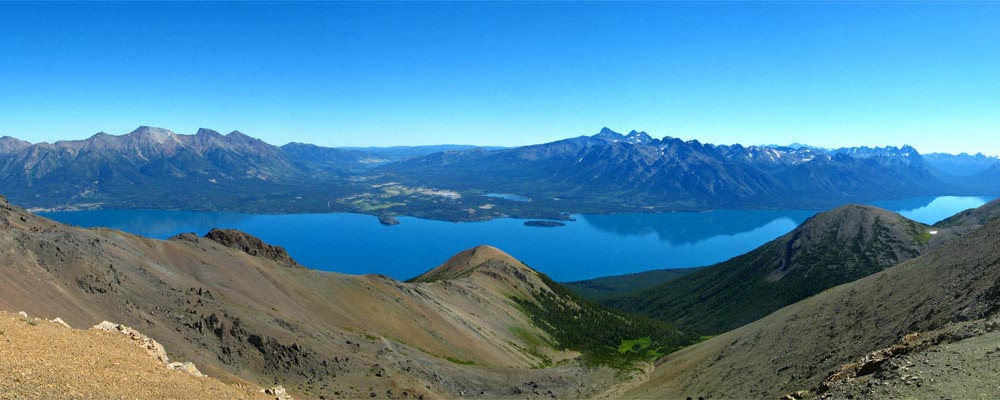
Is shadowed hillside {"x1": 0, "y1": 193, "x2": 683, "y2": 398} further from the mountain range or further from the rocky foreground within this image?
the rocky foreground

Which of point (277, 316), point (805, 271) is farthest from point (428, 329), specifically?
point (805, 271)

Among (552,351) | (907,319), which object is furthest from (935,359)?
(552,351)

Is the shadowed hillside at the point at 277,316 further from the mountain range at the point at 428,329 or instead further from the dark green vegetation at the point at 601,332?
the dark green vegetation at the point at 601,332

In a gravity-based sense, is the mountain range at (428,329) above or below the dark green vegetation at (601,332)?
above

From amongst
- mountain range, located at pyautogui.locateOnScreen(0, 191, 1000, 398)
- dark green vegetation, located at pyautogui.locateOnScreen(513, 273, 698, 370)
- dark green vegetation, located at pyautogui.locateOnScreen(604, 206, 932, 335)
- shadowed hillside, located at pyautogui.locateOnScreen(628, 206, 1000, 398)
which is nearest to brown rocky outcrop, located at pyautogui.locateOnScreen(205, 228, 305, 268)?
mountain range, located at pyautogui.locateOnScreen(0, 191, 1000, 398)

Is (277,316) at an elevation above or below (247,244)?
below

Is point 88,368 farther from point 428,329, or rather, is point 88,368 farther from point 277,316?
point 428,329

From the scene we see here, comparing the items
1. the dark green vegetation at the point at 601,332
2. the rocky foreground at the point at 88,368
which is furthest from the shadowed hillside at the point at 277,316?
the rocky foreground at the point at 88,368

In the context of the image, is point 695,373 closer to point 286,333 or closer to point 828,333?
point 828,333
